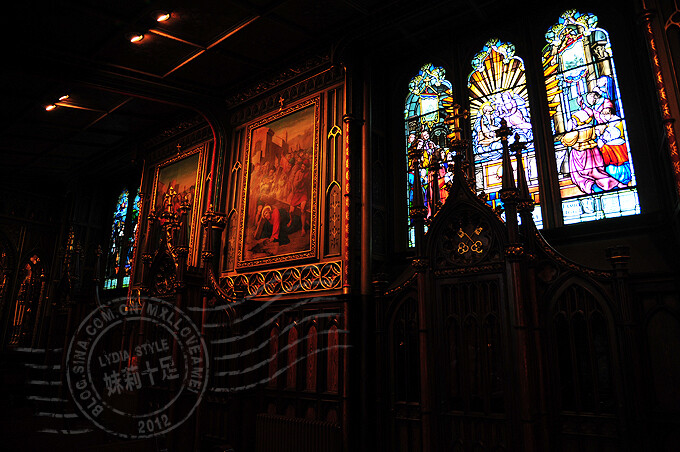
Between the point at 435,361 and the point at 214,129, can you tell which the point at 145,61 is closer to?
the point at 214,129

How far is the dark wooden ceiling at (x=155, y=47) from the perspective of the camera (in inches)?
312

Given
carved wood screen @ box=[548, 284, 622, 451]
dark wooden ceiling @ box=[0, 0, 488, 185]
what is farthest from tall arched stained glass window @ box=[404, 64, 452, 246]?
carved wood screen @ box=[548, 284, 622, 451]

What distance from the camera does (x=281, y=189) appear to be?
30.3ft

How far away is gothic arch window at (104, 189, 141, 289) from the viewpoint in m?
14.4

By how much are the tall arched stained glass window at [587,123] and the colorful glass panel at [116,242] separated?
1277 cm

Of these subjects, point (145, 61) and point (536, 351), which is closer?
point (536, 351)

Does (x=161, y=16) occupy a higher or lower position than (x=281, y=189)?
higher

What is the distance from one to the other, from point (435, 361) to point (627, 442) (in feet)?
6.95

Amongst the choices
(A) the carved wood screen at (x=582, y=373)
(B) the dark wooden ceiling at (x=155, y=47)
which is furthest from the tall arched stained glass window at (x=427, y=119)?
(A) the carved wood screen at (x=582, y=373)

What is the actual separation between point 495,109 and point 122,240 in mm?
11849

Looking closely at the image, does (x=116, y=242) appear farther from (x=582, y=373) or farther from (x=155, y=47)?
(x=582, y=373)

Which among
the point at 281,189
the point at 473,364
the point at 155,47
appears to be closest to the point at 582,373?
the point at 473,364

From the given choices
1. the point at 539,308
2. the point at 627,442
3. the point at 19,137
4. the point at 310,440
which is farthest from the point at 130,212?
the point at 627,442

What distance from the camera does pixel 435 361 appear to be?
6.00 m
